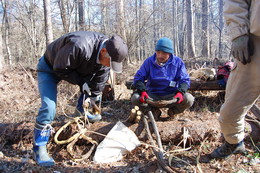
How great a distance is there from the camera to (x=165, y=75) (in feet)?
11.1

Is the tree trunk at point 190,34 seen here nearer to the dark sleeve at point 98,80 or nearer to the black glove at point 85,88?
the dark sleeve at point 98,80

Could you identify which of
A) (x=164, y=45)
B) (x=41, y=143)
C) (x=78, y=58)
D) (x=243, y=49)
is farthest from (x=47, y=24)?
(x=243, y=49)

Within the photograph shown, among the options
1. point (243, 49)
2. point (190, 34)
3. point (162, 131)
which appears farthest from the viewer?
point (190, 34)

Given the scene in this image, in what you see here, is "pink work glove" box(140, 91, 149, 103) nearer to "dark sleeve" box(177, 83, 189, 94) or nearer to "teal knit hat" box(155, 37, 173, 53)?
"dark sleeve" box(177, 83, 189, 94)

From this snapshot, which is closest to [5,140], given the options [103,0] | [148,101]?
[148,101]

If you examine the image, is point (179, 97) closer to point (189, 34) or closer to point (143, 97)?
point (143, 97)

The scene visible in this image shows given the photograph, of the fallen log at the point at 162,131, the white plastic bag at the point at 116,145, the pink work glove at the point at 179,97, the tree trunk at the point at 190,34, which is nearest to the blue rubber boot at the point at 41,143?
the fallen log at the point at 162,131

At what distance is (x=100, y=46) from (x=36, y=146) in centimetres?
137

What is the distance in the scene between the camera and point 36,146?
2428 mm

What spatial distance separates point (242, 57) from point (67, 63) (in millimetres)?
1670

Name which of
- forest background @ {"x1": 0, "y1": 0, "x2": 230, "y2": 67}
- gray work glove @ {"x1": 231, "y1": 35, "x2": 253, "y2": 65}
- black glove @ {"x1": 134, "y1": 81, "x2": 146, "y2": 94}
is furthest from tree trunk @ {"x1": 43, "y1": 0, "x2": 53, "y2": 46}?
gray work glove @ {"x1": 231, "y1": 35, "x2": 253, "y2": 65}

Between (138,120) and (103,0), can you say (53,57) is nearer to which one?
(138,120)

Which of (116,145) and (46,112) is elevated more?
(46,112)

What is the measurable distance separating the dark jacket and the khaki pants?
1.50 metres
